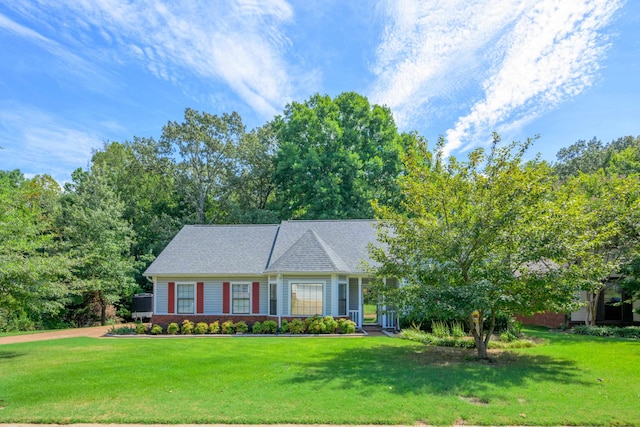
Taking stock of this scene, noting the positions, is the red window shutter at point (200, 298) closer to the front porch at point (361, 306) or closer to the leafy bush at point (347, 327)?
the leafy bush at point (347, 327)

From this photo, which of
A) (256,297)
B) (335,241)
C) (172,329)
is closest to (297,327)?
(256,297)

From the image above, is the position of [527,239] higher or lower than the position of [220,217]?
lower

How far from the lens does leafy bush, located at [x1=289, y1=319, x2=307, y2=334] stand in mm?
19641

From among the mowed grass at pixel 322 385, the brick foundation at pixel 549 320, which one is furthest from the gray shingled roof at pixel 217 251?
the brick foundation at pixel 549 320

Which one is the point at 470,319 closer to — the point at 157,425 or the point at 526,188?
the point at 526,188

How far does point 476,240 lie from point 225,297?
46.2 feet

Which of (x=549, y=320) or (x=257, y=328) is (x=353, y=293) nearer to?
(x=257, y=328)

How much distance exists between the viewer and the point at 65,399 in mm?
8523

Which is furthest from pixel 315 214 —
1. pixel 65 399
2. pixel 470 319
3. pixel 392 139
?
pixel 65 399

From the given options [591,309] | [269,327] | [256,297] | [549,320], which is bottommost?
[549,320]

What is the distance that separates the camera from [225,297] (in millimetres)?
22000

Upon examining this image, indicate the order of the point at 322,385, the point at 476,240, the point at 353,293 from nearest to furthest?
1. the point at 322,385
2. the point at 476,240
3. the point at 353,293

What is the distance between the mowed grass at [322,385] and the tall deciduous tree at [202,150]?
76.1 ft

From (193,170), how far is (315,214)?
11837mm
